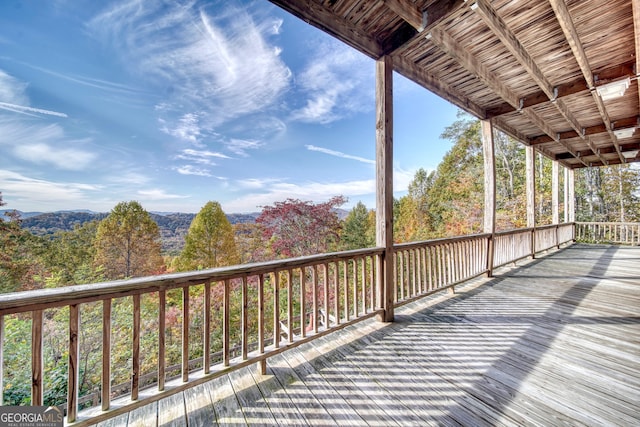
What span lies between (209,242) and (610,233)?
58.6 feet

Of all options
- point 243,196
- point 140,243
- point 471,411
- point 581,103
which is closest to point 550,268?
point 581,103

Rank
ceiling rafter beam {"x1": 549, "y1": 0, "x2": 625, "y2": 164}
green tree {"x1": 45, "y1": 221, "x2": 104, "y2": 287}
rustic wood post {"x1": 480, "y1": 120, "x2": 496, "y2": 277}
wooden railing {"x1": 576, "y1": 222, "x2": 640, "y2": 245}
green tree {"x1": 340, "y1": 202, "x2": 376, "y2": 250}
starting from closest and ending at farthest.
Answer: ceiling rafter beam {"x1": 549, "y1": 0, "x2": 625, "y2": 164} → rustic wood post {"x1": 480, "y1": 120, "x2": 496, "y2": 277} → wooden railing {"x1": 576, "y1": 222, "x2": 640, "y2": 245} → green tree {"x1": 45, "y1": 221, "x2": 104, "y2": 287} → green tree {"x1": 340, "y1": 202, "x2": 376, "y2": 250}

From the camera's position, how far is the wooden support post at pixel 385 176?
105 inches

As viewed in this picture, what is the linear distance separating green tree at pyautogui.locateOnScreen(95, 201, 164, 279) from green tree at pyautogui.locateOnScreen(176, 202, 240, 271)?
4.78 ft

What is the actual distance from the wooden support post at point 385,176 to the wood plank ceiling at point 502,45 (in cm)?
29

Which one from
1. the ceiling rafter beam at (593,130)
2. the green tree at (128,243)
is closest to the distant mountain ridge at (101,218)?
the green tree at (128,243)

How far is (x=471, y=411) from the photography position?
1.48 metres

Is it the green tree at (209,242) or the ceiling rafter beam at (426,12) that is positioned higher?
the ceiling rafter beam at (426,12)

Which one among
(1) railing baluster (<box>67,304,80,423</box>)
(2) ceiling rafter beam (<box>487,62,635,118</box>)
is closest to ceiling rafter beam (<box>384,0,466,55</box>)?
(2) ceiling rafter beam (<box>487,62,635,118</box>)

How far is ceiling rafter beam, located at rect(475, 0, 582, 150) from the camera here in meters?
2.19

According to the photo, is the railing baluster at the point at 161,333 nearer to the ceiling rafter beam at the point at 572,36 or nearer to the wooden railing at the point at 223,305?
the wooden railing at the point at 223,305

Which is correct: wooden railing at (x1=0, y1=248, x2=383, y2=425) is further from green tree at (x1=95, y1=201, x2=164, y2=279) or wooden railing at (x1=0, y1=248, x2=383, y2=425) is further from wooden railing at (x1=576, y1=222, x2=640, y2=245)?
green tree at (x1=95, y1=201, x2=164, y2=279)

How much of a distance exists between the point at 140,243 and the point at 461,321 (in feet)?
47.4

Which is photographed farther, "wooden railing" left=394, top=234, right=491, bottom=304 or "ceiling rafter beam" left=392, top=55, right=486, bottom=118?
"wooden railing" left=394, top=234, right=491, bottom=304
